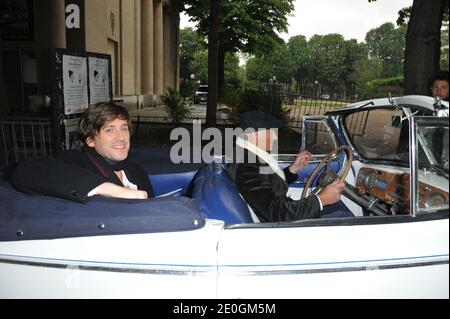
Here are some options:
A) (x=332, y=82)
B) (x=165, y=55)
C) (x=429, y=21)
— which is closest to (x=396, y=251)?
(x=429, y=21)

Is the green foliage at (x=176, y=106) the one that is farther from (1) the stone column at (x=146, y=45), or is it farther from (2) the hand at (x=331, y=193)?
(1) the stone column at (x=146, y=45)

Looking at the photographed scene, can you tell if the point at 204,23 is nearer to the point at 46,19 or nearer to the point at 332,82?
the point at 46,19

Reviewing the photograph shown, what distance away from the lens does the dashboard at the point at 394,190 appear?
220 cm

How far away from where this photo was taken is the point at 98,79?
6.77 meters

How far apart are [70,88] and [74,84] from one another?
0.12 meters

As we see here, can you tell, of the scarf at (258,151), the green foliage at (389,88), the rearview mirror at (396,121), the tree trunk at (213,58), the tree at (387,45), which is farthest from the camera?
the tree at (387,45)

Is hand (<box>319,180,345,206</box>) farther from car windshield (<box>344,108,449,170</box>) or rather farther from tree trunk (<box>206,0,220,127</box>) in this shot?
tree trunk (<box>206,0,220,127</box>)

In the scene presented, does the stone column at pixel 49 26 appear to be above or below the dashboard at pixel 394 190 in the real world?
above

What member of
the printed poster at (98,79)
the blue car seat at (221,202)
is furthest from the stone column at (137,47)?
the blue car seat at (221,202)

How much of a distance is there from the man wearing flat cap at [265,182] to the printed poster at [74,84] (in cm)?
383

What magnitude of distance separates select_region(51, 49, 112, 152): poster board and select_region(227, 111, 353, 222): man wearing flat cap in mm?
3263

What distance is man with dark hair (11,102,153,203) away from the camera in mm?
1985

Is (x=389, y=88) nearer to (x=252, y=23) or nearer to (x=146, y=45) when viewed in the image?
(x=252, y=23)
